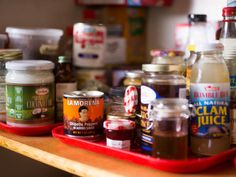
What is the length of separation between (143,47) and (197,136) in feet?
2.51

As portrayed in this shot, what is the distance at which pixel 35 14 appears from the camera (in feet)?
4.39

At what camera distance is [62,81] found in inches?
43.3

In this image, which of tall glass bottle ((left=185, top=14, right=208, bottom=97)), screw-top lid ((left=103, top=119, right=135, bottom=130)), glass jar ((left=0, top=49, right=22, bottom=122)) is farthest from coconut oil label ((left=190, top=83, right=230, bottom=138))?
glass jar ((left=0, top=49, right=22, bottom=122))

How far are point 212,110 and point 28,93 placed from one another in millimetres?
428

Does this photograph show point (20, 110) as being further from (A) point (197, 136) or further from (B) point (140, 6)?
(B) point (140, 6)

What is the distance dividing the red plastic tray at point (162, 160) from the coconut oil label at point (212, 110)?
0.05m

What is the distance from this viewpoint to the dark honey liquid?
→ 737mm

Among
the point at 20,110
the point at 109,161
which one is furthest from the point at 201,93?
the point at 20,110

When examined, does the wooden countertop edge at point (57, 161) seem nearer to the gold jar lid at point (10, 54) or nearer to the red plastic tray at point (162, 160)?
the red plastic tray at point (162, 160)

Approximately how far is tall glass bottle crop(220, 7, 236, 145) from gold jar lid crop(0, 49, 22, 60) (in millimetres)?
527

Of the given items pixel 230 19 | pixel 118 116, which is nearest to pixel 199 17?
pixel 230 19

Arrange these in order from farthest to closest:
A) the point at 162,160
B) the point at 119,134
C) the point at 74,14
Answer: the point at 74,14
the point at 119,134
the point at 162,160

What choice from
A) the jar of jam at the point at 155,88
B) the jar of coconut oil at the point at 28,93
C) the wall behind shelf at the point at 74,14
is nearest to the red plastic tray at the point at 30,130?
the jar of coconut oil at the point at 28,93

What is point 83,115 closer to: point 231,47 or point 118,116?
point 118,116
